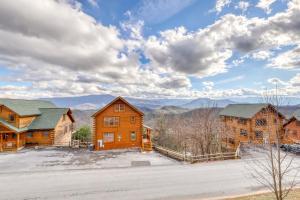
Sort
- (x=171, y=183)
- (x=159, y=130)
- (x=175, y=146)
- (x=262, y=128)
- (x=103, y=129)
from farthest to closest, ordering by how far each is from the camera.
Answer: (x=159, y=130) → (x=175, y=146) → (x=262, y=128) → (x=103, y=129) → (x=171, y=183)

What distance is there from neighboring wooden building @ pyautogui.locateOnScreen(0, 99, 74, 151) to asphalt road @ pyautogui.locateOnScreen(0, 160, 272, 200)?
14360 mm

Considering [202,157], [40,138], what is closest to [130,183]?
[202,157]

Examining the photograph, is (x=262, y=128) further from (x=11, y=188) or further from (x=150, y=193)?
(x=11, y=188)

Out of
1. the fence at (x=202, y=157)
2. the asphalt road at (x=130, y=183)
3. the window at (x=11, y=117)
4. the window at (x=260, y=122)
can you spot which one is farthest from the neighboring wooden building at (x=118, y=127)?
the window at (x=260, y=122)

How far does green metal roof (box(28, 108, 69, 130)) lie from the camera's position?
31.4 meters

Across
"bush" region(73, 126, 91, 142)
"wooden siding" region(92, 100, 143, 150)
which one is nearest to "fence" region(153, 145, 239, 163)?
"wooden siding" region(92, 100, 143, 150)

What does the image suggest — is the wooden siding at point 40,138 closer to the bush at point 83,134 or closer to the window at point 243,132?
the bush at point 83,134

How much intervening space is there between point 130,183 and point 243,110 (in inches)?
1520

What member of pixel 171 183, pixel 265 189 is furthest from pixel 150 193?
pixel 265 189

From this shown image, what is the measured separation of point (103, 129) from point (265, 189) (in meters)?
22.7

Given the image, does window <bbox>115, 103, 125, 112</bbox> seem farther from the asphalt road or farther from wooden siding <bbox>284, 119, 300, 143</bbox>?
wooden siding <bbox>284, 119, 300, 143</bbox>

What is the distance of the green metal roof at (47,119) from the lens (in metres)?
31.4

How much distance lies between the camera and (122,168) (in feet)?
60.6

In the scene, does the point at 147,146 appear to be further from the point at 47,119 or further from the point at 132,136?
the point at 47,119
